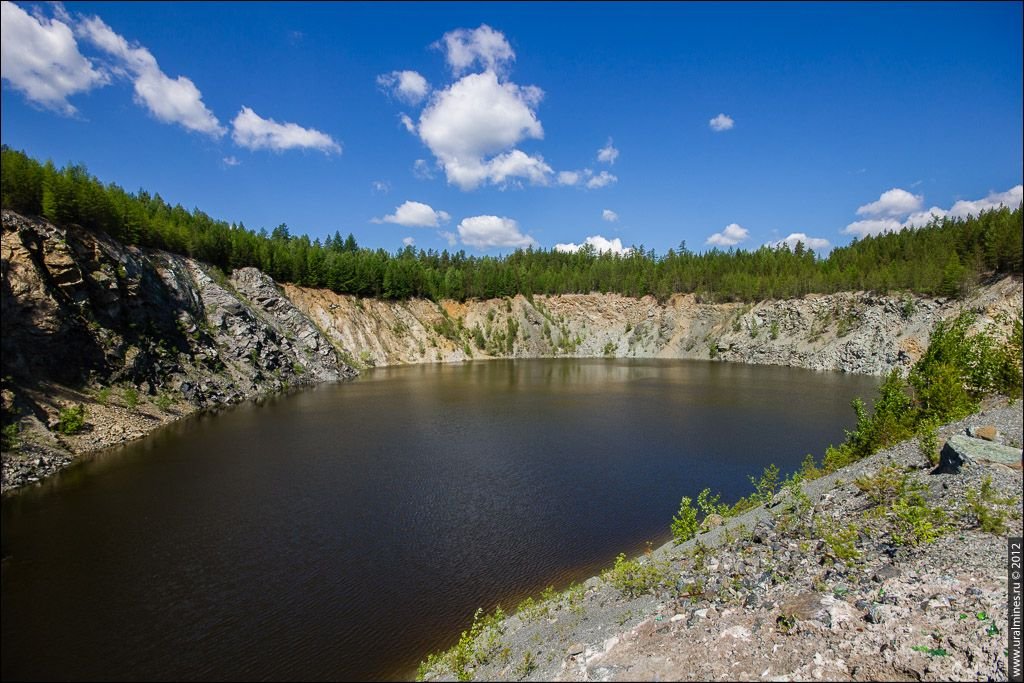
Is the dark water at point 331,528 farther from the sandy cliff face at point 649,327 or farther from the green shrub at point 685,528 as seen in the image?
the sandy cliff face at point 649,327

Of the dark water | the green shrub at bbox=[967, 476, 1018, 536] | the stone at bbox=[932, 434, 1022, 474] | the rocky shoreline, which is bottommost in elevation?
the dark water

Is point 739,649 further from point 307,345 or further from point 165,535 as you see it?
point 307,345

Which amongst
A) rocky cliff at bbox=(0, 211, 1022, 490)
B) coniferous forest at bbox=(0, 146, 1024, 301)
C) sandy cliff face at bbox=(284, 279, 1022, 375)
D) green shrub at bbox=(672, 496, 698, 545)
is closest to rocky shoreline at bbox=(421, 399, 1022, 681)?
green shrub at bbox=(672, 496, 698, 545)

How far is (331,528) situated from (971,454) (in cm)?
2214

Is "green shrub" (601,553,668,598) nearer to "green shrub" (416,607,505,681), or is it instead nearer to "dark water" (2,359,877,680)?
"green shrub" (416,607,505,681)

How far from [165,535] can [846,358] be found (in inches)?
3848

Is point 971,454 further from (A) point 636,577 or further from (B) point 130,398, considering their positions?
(B) point 130,398

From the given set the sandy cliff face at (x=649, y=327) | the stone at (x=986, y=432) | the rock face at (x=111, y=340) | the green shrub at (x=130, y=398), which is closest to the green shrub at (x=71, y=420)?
the rock face at (x=111, y=340)

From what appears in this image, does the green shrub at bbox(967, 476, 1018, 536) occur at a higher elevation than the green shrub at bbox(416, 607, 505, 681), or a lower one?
higher

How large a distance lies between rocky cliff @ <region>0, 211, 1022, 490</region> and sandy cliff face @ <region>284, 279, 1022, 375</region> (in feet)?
1.01

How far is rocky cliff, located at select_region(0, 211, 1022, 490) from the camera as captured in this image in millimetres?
33219

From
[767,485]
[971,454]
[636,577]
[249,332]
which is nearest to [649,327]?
[249,332]

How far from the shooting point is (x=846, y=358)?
85.7m

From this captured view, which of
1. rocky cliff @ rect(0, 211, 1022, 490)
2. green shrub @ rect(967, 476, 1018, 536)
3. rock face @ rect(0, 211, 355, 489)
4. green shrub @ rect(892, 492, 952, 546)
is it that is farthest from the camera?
rocky cliff @ rect(0, 211, 1022, 490)
